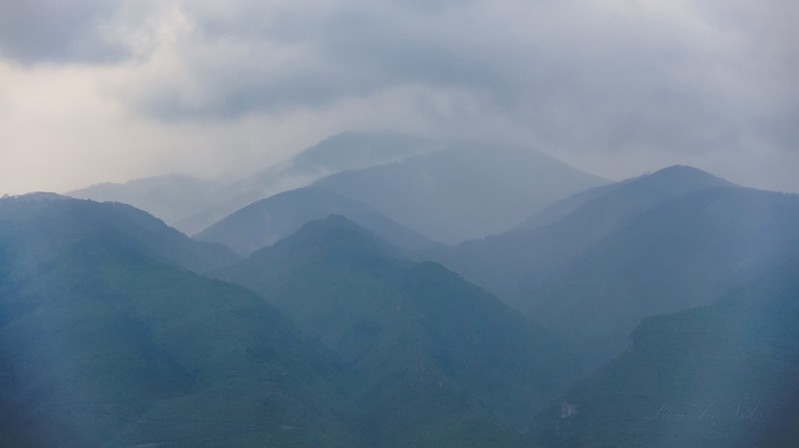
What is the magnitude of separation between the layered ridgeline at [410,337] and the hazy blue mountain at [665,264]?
1322cm

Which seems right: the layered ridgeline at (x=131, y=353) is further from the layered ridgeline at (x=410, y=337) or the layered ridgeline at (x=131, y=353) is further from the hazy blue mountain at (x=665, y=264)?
the hazy blue mountain at (x=665, y=264)

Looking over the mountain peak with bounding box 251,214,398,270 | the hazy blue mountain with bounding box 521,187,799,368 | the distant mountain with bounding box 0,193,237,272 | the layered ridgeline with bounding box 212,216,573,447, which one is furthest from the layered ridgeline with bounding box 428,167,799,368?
the distant mountain with bounding box 0,193,237,272

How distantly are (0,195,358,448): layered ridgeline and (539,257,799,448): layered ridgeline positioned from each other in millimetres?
23842

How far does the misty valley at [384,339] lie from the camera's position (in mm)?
91312

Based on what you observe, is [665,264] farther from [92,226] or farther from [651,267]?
[92,226]

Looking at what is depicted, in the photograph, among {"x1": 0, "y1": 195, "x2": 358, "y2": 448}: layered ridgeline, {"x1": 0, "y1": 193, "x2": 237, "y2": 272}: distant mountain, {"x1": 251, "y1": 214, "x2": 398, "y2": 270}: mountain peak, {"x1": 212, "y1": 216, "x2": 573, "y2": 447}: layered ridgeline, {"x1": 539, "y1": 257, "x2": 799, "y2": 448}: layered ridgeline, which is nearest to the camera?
{"x1": 539, "y1": 257, "x2": 799, "y2": 448}: layered ridgeline

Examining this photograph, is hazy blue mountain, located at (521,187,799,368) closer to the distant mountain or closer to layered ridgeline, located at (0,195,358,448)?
layered ridgeline, located at (0,195,358,448)

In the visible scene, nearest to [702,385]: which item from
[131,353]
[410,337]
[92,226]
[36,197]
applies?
[410,337]

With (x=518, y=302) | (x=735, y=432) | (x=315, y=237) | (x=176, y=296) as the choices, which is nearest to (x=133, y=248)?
(x=176, y=296)

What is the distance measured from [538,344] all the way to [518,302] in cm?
3478

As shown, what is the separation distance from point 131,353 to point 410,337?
34355mm

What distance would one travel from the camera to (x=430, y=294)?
5591 inches

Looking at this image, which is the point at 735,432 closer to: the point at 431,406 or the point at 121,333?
the point at 431,406

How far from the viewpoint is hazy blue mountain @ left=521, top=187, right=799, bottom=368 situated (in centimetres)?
14600
